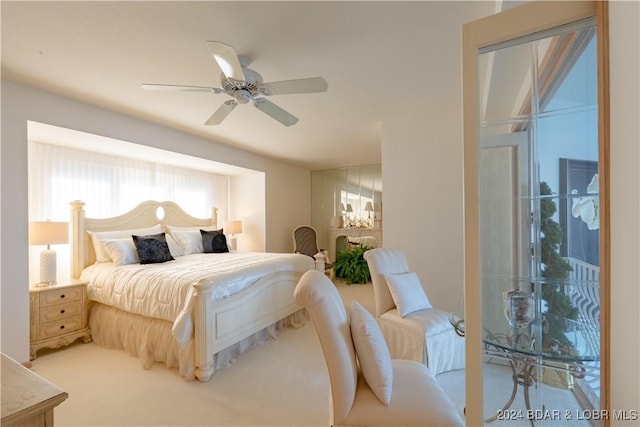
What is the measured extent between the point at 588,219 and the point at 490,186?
31cm

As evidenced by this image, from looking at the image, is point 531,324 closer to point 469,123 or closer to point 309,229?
point 469,123

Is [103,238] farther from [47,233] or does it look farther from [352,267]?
[352,267]

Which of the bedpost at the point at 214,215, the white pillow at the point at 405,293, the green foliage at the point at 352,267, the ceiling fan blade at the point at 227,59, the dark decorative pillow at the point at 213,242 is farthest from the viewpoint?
the green foliage at the point at 352,267

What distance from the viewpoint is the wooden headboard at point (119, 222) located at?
3436 millimetres

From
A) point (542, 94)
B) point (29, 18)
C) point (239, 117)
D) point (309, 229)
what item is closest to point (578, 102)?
point (542, 94)

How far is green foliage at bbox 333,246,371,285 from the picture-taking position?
19.9 feet

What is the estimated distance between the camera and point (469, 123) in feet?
3.45

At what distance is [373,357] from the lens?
1342 mm

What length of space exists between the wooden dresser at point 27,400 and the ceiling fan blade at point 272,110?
201cm

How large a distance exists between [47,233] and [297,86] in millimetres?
2877

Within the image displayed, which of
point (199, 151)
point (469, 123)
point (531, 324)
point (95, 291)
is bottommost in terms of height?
point (95, 291)

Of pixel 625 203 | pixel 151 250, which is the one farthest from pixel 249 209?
pixel 625 203

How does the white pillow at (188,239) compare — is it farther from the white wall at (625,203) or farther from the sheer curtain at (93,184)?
the white wall at (625,203)

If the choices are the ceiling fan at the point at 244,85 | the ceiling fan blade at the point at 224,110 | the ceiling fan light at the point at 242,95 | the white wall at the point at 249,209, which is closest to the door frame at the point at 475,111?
the ceiling fan at the point at 244,85
